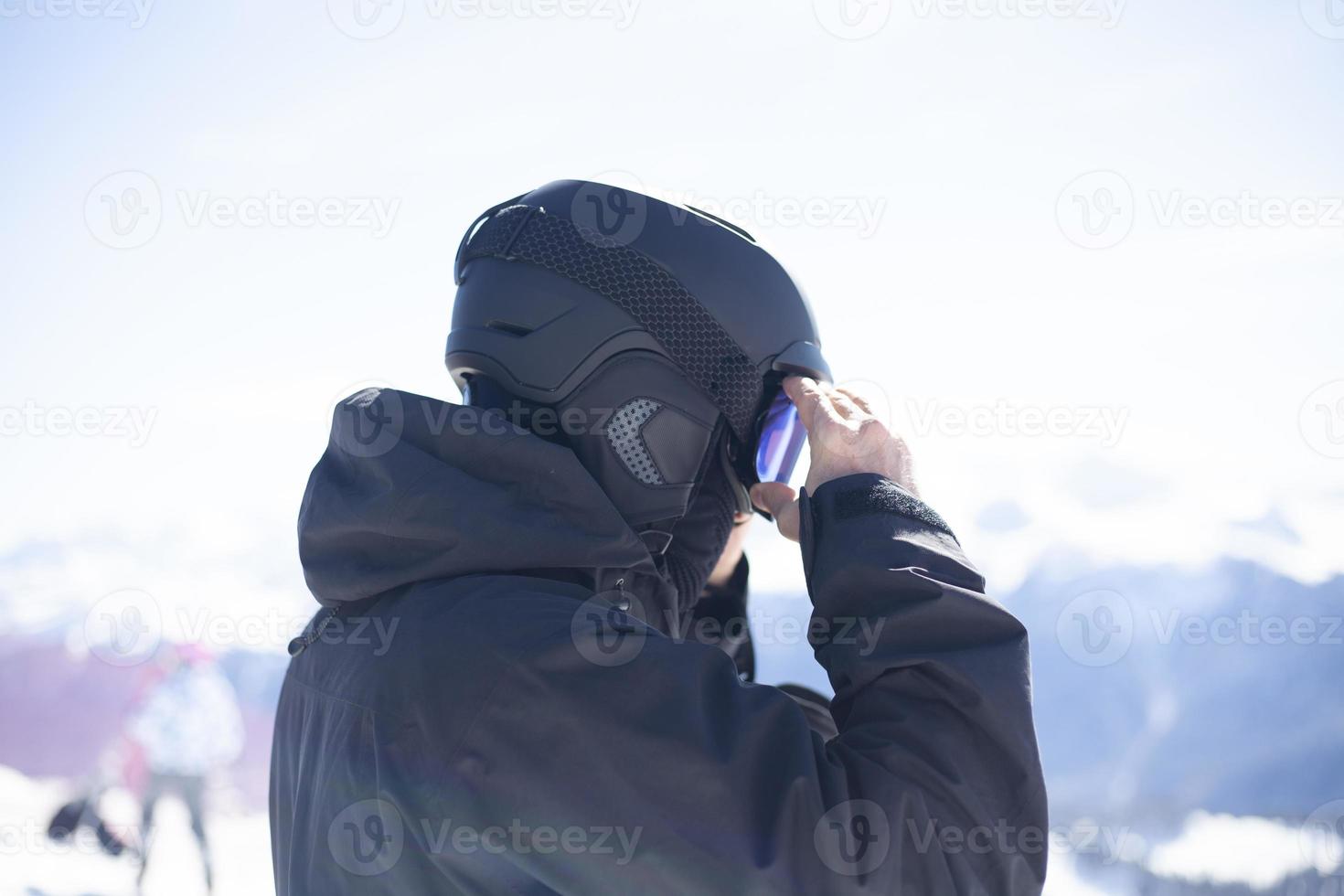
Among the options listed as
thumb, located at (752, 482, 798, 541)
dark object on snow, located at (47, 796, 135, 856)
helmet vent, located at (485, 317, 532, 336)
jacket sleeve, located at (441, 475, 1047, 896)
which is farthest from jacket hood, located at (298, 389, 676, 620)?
dark object on snow, located at (47, 796, 135, 856)

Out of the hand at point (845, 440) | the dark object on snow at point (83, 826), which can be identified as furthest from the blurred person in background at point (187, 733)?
the hand at point (845, 440)

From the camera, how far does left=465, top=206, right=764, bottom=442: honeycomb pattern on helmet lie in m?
1.80

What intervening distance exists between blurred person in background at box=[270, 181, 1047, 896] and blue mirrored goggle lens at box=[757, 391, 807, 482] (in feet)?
0.55

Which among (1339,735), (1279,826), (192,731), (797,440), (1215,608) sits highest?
(797,440)

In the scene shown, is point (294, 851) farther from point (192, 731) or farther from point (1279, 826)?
point (1279, 826)

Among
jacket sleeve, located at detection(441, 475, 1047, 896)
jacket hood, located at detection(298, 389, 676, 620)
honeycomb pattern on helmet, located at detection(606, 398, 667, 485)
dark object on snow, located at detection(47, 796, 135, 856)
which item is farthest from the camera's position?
dark object on snow, located at detection(47, 796, 135, 856)

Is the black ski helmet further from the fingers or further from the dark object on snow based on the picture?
the dark object on snow

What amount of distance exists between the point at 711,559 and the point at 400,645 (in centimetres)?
78

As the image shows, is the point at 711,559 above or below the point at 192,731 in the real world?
above

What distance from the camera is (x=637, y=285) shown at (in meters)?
1.82

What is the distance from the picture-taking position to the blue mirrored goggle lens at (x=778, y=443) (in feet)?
6.44

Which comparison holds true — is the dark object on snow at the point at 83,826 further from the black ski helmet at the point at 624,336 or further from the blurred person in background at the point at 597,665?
the black ski helmet at the point at 624,336

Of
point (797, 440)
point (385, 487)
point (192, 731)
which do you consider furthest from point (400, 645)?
point (192, 731)

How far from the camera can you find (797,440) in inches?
80.4
